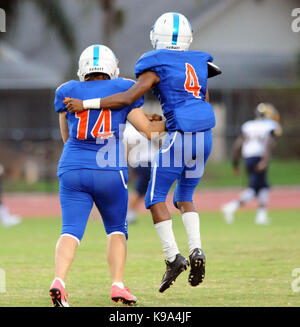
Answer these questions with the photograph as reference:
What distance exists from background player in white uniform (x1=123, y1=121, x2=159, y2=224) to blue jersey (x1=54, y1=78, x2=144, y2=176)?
640 cm

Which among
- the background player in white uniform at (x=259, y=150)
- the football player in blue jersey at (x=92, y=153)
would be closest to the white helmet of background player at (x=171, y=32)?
the football player in blue jersey at (x=92, y=153)

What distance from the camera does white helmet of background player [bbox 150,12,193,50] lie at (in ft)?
21.2

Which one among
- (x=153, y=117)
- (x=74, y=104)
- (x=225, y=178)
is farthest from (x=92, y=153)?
(x=225, y=178)

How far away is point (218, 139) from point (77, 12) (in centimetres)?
1367

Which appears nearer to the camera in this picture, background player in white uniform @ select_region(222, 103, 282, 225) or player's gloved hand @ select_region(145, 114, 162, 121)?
player's gloved hand @ select_region(145, 114, 162, 121)

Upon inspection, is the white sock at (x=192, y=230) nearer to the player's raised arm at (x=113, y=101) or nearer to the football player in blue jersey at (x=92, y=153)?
the football player in blue jersey at (x=92, y=153)

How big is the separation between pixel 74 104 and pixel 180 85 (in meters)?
0.88

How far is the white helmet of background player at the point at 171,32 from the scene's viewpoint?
6.46 m

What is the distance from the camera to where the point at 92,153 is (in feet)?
20.2

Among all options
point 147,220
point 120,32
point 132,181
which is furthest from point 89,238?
point 120,32

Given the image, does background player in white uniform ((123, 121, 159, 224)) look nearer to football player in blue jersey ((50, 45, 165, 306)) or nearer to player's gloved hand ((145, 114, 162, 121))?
player's gloved hand ((145, 114, 162, 121))

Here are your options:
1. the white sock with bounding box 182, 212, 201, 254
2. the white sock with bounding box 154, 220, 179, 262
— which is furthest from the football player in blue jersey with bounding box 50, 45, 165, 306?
the white sock with bounding box 182, 212, 201, 254

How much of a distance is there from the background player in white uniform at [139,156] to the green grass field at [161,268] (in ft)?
2.14

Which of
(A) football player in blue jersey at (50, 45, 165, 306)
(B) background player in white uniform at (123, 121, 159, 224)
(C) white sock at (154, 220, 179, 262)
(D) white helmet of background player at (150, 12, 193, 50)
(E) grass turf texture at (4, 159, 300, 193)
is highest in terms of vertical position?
(E) grass turf texture at (4, 159, 300, 193)
